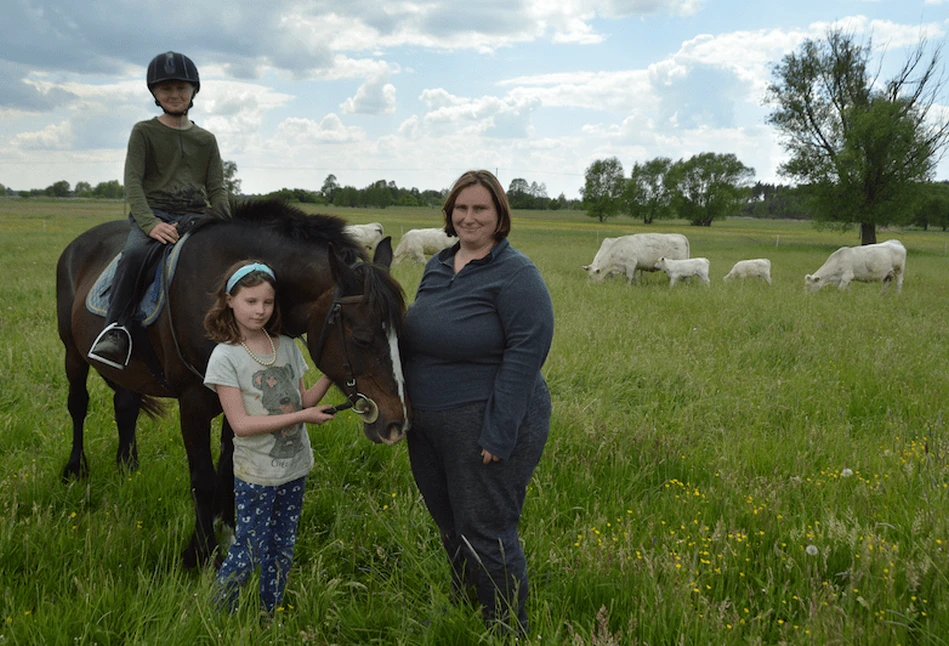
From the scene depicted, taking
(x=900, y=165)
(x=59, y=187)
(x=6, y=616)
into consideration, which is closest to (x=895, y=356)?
Answer: (x=6, y=616)

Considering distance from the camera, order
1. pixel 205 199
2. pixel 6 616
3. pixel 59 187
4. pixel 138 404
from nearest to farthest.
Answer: pixel 6 616 < pixel 205 199 < pixel 138 404 < pixel 59 187

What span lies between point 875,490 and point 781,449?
85cm

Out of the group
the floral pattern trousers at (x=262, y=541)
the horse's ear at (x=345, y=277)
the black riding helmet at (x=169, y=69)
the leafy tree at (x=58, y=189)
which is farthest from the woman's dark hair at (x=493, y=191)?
the leafy tree at (x=58, y=189)

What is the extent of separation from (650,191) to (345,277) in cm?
8941

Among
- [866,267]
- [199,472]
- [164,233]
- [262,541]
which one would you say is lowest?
[262,541]

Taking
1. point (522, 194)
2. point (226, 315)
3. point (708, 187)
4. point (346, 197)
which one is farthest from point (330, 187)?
point (226, 315)

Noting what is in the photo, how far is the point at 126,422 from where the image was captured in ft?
14.9

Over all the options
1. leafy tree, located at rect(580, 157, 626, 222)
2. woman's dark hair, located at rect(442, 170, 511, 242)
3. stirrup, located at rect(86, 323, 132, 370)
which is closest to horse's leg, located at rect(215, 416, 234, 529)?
stirrup, located at rect(86, 323, 132, 370)

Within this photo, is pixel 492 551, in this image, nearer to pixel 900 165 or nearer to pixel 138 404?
pixel 138 404

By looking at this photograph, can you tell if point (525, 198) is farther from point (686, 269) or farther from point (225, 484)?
point (225, 484)

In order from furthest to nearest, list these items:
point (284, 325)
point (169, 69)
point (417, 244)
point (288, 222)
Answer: point (417, 244), point (169, 69), point (288, 222), point (284, 325)

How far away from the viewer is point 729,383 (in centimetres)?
644

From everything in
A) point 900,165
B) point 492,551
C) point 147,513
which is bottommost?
point 147,513

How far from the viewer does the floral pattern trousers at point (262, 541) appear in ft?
8.91
